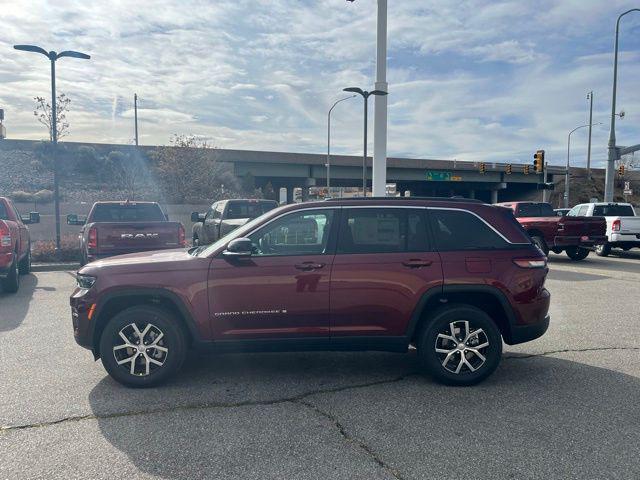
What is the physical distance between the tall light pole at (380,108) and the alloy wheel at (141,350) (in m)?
12.8

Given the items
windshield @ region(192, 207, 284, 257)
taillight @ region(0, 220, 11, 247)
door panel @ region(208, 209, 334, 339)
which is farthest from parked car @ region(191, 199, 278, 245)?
door panel @ region(208, 209, 334, 339)

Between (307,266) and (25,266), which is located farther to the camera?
(25,266)

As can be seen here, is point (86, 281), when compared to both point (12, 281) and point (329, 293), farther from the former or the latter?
point (12, 281)

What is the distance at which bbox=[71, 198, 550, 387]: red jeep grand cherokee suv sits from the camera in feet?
15.3

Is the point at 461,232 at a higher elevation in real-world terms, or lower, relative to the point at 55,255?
higher

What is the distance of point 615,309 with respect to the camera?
8.29 meters

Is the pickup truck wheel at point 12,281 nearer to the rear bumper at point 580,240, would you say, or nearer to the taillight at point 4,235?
the taillight at point 4,235

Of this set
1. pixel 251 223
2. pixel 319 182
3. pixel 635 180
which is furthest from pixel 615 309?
pixel 635 180

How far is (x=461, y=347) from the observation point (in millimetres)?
4816

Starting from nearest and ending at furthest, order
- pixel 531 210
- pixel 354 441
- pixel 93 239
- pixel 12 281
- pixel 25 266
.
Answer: pixel 354 441 < pixel 93 239 < pixel 12 281 < pixel 25 266 < pixel 531 210

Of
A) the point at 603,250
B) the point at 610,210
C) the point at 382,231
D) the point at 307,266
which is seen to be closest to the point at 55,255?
the point at 307,266

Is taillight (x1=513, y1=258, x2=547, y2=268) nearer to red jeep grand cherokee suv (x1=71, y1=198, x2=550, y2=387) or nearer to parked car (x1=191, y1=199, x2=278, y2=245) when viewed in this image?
red jeep grand cherokee suv (x1=71, y1=198, x2=550, y2=387)

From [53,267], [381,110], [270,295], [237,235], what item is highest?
[381,110]

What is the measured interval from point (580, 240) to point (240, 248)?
44.2 ft
